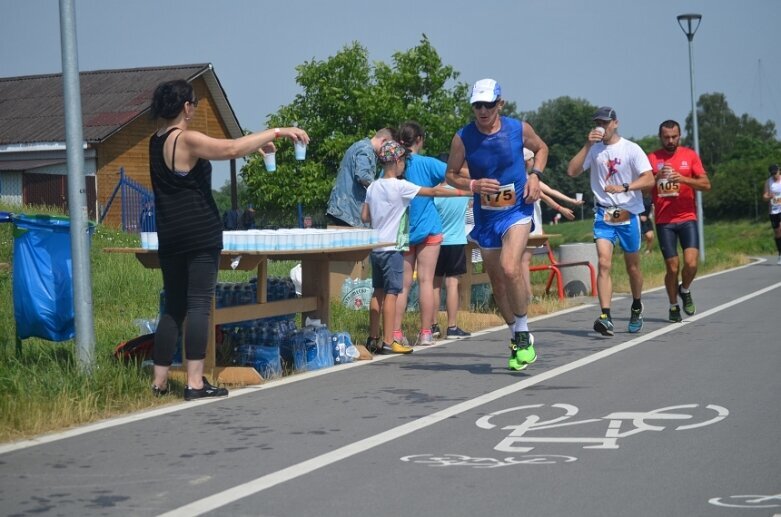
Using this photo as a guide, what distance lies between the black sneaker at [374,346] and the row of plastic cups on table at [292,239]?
1107 millimetres

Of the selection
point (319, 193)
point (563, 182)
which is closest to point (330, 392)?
→ point (319, 193)

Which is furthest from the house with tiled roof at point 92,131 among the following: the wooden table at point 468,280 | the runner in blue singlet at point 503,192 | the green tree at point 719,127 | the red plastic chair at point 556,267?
the green tree at point 719,127

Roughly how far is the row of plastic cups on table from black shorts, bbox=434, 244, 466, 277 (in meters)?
2.28

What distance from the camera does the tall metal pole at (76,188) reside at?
8820 mm

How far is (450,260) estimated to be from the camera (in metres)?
13.1

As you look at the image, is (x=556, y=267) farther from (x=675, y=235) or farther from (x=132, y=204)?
(x=132, y=204)

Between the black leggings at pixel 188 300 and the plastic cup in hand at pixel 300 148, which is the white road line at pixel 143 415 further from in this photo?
the plastic cup in hand at pixel 300 148

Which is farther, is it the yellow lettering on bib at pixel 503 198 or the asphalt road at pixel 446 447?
the yellow lettering on bib at pixel 503 198

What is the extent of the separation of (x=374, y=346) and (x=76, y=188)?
364 cm

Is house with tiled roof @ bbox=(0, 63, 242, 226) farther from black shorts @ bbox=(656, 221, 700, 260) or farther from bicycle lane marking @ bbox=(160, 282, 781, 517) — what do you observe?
bicycle lane marking @ bbox=(160, 282, 781, 517)

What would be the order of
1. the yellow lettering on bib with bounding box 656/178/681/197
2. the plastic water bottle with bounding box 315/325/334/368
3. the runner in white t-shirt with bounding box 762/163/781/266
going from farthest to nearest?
the runner in white t-shirt with bounding box 762/163/781/266
the yellow lettering on bib with bounding box 656/178/681/197
the plastic water bottle with bounding box 315/325/334/368

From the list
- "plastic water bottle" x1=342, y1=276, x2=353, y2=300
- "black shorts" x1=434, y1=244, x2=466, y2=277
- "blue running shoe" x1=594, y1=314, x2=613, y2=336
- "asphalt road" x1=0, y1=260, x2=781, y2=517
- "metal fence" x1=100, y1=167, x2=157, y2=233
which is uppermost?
"metal fence" x1=100, y1=167, x2=157, y2=233

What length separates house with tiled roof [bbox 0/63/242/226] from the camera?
4119 cm

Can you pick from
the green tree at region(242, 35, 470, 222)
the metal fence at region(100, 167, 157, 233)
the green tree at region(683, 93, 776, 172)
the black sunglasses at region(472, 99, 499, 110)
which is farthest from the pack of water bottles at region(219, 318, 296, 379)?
the green tree at region(683, 93, 776, 172)
